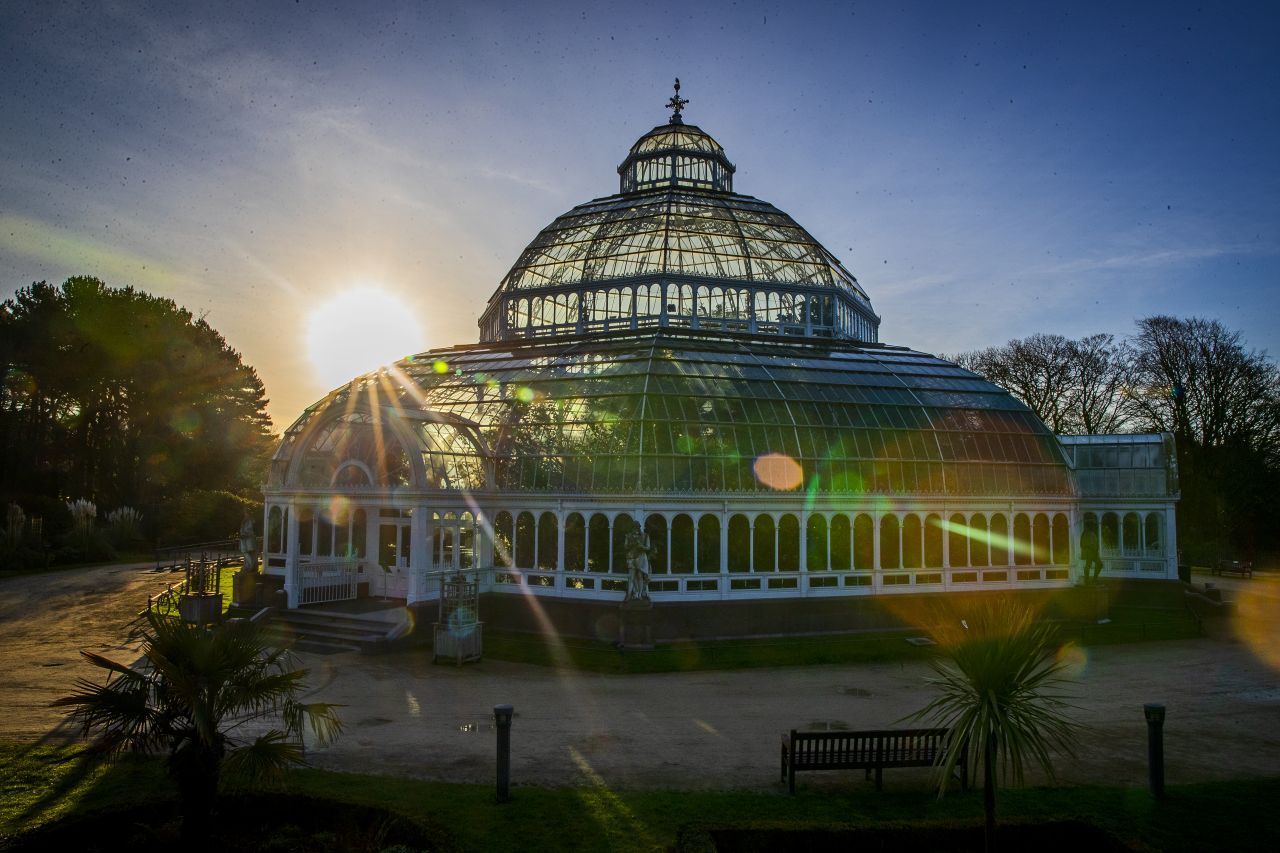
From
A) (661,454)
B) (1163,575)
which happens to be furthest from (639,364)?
(1163,575)

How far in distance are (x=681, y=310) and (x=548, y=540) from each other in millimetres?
12782

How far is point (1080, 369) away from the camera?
65.9m

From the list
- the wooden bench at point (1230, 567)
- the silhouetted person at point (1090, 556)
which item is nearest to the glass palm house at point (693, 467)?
the silhouetted person at point (1090, 556)

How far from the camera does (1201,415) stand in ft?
203

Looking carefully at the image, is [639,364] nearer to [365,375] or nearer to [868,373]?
[868,373]

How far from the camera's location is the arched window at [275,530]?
104 ft

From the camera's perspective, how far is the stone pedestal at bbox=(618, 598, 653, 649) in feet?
82.2

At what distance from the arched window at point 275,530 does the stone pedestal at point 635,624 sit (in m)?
14.7

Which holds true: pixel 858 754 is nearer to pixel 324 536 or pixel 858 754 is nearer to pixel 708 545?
pixel 708 545

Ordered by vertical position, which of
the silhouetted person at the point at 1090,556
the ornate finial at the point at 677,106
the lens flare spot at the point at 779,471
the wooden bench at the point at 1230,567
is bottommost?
the wooden bench at the point at 1230,567

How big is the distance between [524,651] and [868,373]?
18.0m

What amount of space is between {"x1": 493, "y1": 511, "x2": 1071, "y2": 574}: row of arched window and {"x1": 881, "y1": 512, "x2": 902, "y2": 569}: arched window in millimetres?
36

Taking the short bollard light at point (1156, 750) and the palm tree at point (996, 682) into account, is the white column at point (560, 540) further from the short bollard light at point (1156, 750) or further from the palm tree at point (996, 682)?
the palm tree at point (996, 682)

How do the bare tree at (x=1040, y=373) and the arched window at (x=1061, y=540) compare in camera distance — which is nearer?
the arched window at (x=1061, y=540)
